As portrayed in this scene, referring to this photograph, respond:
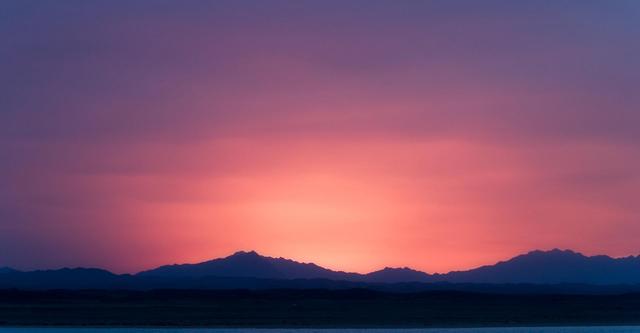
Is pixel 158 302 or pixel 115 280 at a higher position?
pixel 115 280

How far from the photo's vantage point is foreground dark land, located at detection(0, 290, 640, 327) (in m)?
64.2

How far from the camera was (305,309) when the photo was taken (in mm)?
78750

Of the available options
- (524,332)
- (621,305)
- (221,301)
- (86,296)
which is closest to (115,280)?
(86,296)

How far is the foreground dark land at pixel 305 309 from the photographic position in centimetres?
6425

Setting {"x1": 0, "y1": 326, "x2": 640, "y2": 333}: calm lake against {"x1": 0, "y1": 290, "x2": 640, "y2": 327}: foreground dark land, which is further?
{"x1": 0, "y1": 290, "x2": 640, "y2": 327}: foreground dark land

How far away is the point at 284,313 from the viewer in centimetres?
7275

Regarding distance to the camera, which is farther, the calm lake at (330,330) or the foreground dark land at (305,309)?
the foreground dark land at (305,309)

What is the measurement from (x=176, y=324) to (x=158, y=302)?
29.0 meters

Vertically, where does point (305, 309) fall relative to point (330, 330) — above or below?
above

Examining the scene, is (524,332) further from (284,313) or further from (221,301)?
(221,301)

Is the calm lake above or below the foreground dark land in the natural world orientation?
below

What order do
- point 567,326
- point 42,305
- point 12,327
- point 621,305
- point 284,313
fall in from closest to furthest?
point 12,327
point 567,326
point 284,313
point 42,305
point 621,305

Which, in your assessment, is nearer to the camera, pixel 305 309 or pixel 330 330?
pixel 330 330

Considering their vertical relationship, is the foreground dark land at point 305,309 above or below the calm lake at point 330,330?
above
